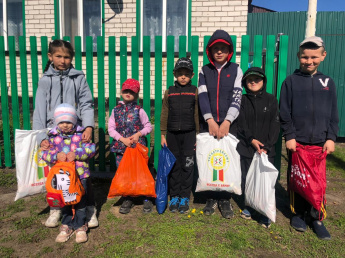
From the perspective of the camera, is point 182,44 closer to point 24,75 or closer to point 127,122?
point 127,122

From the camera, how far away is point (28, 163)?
3.01 metres

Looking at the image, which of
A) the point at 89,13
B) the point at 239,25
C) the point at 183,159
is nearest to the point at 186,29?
the point at 239,25

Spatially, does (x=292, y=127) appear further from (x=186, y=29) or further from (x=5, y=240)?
(x=186, y=29)

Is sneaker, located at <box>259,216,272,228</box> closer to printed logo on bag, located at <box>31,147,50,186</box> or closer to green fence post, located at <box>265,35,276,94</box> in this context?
green fence post, located at <box>265,35,276,94</box>

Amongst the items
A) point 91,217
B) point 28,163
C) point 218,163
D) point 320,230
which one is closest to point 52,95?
point 28,163

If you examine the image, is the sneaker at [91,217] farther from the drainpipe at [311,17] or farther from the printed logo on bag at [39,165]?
the drainpipe at [311,17]

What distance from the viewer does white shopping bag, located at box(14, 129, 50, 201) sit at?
298 centimetres

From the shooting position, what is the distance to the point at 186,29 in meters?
8.32

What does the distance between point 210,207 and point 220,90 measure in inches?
50.5

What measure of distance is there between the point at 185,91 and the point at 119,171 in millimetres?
1090

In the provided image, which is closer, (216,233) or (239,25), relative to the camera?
(216,233)

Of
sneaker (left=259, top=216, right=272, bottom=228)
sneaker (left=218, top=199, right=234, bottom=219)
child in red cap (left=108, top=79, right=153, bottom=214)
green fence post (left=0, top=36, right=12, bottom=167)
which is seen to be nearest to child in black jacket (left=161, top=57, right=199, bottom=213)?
child in red cap (left=108, top=79, right=153, bottom=214)

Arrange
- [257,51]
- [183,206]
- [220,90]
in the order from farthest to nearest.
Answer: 1. [257,51]
2. [183,206]
3. [220,90]

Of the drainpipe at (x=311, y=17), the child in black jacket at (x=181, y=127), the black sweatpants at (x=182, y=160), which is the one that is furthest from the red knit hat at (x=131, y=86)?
the drainpipe at (x=311, y=17)
